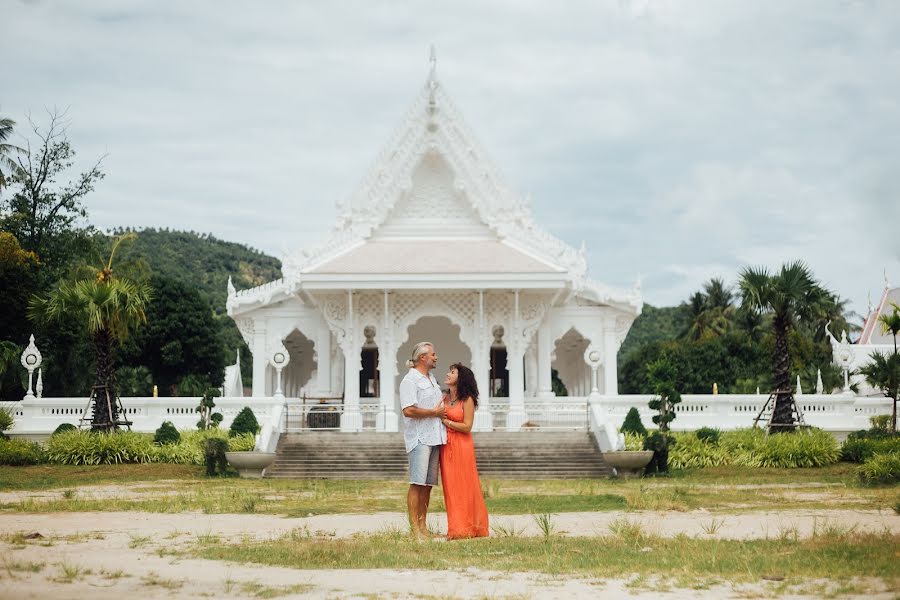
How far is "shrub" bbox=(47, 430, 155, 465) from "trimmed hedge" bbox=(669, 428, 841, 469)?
34.7 ft

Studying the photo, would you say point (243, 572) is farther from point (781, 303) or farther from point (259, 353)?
point (259, 353)

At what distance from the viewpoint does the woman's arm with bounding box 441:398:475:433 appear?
9.62 metres

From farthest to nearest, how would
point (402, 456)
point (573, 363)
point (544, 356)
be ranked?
1. point (573, 363)
2. point (544, 356)
3. point (402, 456)

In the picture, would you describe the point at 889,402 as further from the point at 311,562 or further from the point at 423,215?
the point at 311,562

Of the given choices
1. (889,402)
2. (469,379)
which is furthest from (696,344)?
(469,379)

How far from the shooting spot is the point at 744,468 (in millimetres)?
20969

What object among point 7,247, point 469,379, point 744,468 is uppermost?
point 7,247

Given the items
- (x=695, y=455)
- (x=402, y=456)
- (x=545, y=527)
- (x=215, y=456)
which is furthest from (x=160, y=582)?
(x=695, y=455)

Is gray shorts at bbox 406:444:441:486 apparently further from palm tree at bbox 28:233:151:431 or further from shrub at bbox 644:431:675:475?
palm tree at bbox 28:233:151:431

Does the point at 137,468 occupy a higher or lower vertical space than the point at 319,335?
lower

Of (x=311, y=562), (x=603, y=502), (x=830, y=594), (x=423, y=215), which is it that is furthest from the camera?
(x=423, y=215)

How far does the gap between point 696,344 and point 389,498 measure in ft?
132

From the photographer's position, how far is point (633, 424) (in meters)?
23.3

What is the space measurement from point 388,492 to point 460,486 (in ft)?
22.7
